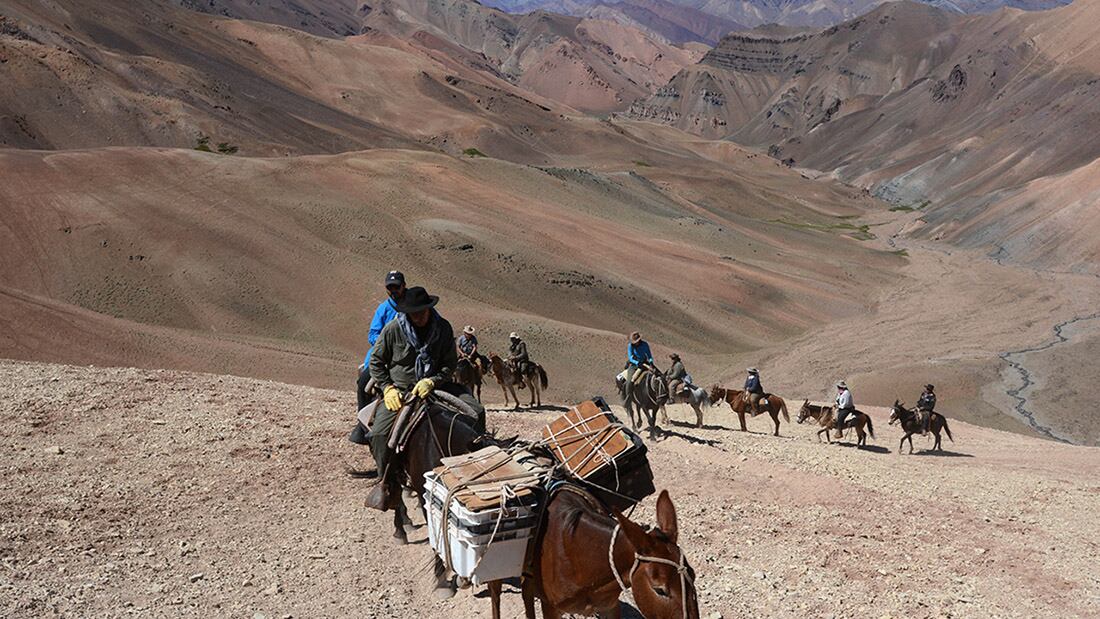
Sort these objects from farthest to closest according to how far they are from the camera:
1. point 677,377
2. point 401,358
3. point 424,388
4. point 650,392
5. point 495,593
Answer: point 677,377 < point 650,392 < point 401,358 < point 424,388 < point 495,593

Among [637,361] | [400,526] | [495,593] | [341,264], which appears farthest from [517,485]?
[341,264]

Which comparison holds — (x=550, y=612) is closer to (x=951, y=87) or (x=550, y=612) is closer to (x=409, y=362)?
(x=409, y=362)

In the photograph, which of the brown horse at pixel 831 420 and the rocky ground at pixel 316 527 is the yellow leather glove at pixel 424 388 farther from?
the brown horse at pixel 831 420

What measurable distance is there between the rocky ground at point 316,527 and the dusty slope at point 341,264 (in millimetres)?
14399

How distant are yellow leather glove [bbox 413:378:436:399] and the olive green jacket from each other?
287mm

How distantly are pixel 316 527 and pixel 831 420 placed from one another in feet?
65.4

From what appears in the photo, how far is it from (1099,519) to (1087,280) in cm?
6797

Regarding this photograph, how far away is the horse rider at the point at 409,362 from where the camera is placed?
10.1 meters

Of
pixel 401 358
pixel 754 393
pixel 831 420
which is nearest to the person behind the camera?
pixel 401 358

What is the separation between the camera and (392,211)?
49.8m

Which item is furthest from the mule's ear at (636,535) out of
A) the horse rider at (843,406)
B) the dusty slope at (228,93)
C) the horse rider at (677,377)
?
the dusty slope at (228,93)

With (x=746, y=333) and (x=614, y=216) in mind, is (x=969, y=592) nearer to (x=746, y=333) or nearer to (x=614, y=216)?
(x=746, y=333)

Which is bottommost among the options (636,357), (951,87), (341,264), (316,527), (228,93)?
(316,527)

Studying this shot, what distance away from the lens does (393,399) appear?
10125 millimetres
